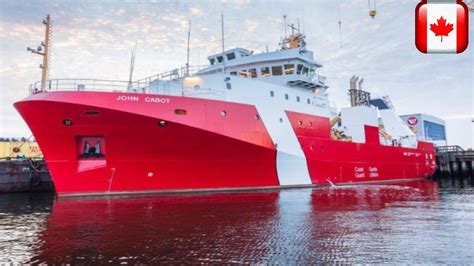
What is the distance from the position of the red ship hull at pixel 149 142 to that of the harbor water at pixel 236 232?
1291 mm

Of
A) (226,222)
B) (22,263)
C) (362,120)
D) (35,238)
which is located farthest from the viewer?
(362,120)

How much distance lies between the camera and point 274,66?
2175 centimetres

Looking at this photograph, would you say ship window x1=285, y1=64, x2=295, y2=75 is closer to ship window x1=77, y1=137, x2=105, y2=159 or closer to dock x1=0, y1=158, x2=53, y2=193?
ship window x1=77, y1=137, x2=105, y2=159

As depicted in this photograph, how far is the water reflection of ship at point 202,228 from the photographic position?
22.1ft

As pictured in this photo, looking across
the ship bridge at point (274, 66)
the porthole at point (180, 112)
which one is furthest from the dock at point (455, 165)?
the porthole at point (180, 112)

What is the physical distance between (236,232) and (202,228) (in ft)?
3.16

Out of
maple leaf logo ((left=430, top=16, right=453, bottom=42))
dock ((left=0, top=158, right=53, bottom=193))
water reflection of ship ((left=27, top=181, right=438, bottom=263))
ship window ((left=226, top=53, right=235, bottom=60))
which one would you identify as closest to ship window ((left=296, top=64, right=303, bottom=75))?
ship window ((left=226, top=53, right=235, bottom=60))

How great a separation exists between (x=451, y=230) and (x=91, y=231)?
8331 millimetres

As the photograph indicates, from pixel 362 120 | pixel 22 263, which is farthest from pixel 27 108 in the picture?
pixel 362 120

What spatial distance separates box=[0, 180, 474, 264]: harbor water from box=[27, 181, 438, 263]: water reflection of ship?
2 cm

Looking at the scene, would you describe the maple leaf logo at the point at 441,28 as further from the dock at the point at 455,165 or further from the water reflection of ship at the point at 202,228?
the dock at the point at 455,165

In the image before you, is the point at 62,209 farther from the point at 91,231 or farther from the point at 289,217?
the point at 289,217

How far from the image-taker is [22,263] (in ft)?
20.5

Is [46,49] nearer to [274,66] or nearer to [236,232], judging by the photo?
[274,66]
